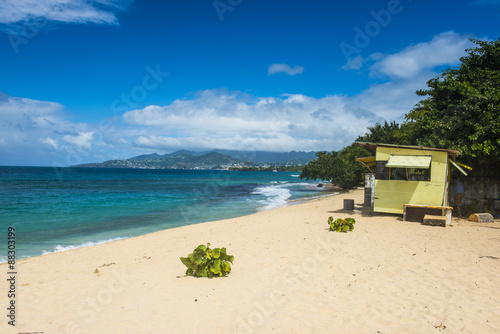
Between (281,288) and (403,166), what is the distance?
9.23 meters

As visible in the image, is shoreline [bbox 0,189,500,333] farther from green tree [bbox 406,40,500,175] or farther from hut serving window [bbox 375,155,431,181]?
green tree [bbox 406,40,500,175]

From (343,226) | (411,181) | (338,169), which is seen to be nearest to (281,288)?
(343,226)

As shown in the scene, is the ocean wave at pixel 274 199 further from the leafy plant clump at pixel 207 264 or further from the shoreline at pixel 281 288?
the leafy plant clump at pixel 207 264

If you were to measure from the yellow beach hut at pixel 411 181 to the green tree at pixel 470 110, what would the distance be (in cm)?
115

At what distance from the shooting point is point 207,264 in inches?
258

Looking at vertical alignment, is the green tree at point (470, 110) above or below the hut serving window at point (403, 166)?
above

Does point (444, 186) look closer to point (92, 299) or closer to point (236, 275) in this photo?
point (236, 275)

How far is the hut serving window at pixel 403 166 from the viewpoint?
12.3 meters

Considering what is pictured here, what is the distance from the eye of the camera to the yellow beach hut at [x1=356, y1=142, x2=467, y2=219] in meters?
12.5

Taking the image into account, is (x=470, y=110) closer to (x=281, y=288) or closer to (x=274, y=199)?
(x=281, y=288)

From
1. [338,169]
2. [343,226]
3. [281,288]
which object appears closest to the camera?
[281,288]

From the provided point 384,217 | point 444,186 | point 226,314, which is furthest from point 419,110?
point 226,314

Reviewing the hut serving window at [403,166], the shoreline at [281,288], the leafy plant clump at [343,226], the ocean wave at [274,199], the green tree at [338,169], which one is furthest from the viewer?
the green tree at [338,169]

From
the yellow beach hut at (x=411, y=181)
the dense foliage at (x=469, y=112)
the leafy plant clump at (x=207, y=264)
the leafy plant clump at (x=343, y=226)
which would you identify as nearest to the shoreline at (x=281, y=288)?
the leafy plant clump at (x=207, y=264)
